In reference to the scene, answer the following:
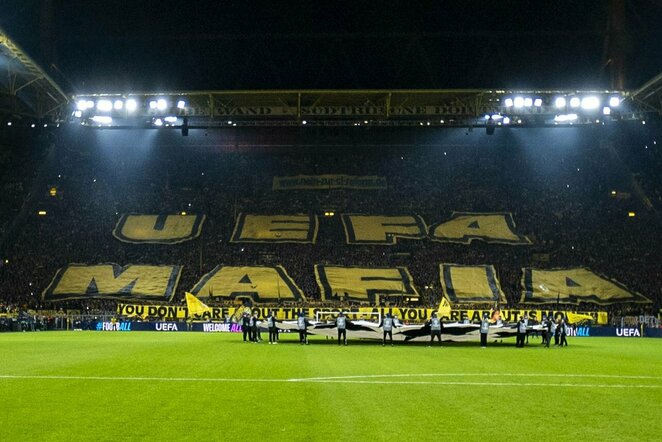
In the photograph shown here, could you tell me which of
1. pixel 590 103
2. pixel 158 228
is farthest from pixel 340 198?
pixel 590 103

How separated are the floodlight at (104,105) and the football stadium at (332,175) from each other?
13cm

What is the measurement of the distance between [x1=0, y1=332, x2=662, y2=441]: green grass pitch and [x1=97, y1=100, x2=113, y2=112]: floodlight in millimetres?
30354

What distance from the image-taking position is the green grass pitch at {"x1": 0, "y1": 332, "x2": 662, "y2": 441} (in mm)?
9797

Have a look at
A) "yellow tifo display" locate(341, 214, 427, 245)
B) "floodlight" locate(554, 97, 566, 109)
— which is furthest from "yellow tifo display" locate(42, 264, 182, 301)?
"floodlight" locate(554, 97, 566, 109)

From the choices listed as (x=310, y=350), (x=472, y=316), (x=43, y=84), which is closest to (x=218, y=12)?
(x=43, y=84)

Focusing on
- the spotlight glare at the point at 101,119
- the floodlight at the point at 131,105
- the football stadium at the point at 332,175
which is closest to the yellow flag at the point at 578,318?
the football stadium at the point at 332,175

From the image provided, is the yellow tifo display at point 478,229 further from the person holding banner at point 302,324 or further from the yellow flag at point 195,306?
the person holding banner at point 302,324

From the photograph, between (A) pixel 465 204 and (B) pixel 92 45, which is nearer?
(B) pixel 92 45

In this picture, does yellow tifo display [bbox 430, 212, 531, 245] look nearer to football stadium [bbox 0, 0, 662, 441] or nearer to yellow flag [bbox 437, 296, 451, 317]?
football stadium [bbox 0, 0, 662, 441]

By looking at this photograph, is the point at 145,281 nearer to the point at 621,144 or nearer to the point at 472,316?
the point at 472,316

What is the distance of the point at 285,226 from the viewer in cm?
5975

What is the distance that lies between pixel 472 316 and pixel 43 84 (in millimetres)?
29547

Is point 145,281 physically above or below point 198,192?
below

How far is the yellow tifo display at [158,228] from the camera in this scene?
5850cm
